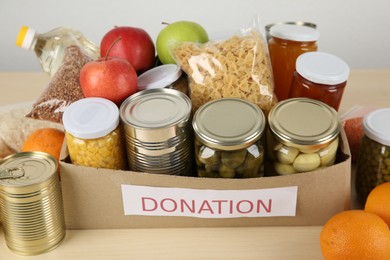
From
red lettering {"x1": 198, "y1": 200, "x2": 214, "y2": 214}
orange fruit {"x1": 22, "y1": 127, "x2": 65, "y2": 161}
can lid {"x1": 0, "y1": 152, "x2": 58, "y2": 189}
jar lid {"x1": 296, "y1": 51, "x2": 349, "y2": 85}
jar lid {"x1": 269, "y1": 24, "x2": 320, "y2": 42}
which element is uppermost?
jar lid {"x1": 269, "y1": 24, "x2": 320, "y2": 42}

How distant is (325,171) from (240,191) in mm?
128

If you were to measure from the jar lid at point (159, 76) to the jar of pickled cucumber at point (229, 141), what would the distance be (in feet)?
0.32

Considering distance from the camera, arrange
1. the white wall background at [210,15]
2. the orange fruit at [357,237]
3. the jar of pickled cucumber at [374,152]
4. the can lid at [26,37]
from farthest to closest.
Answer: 1. the white wall background at [210,15]
2. the can lid at [26,37]
3. the jar of pickled cucumber at [374,152]
4. the orange fruit at [357,237]

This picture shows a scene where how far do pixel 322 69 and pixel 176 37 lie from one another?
0.27 meters

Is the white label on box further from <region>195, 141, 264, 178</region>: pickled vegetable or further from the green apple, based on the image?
the green apple

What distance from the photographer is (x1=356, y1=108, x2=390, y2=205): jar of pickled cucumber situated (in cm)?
89

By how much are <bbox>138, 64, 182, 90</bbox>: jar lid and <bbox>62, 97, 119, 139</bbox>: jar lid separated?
0.32 feet

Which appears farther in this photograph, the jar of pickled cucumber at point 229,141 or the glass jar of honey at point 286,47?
the glass jar of honey at point 286,47

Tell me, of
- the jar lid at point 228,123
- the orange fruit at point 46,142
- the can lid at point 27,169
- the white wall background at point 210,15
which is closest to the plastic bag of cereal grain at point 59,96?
the orange fruit at point 46,142

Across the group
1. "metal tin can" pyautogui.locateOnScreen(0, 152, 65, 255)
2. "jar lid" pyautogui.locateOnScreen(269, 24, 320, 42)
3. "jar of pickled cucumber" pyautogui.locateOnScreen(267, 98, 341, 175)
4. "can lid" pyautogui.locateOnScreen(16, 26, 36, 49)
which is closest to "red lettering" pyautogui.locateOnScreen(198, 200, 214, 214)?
"jar of pickled cucumber" pyautogui.locateOnScreen(267, 98, 341, 175)

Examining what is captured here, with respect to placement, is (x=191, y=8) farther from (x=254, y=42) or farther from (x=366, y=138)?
(x=366, y=138)

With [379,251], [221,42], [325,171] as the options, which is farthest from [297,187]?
[221,42]

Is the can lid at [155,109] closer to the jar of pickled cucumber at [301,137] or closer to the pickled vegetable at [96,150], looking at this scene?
the pickled vegetable at [96,150]

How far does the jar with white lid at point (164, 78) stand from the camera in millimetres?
969
